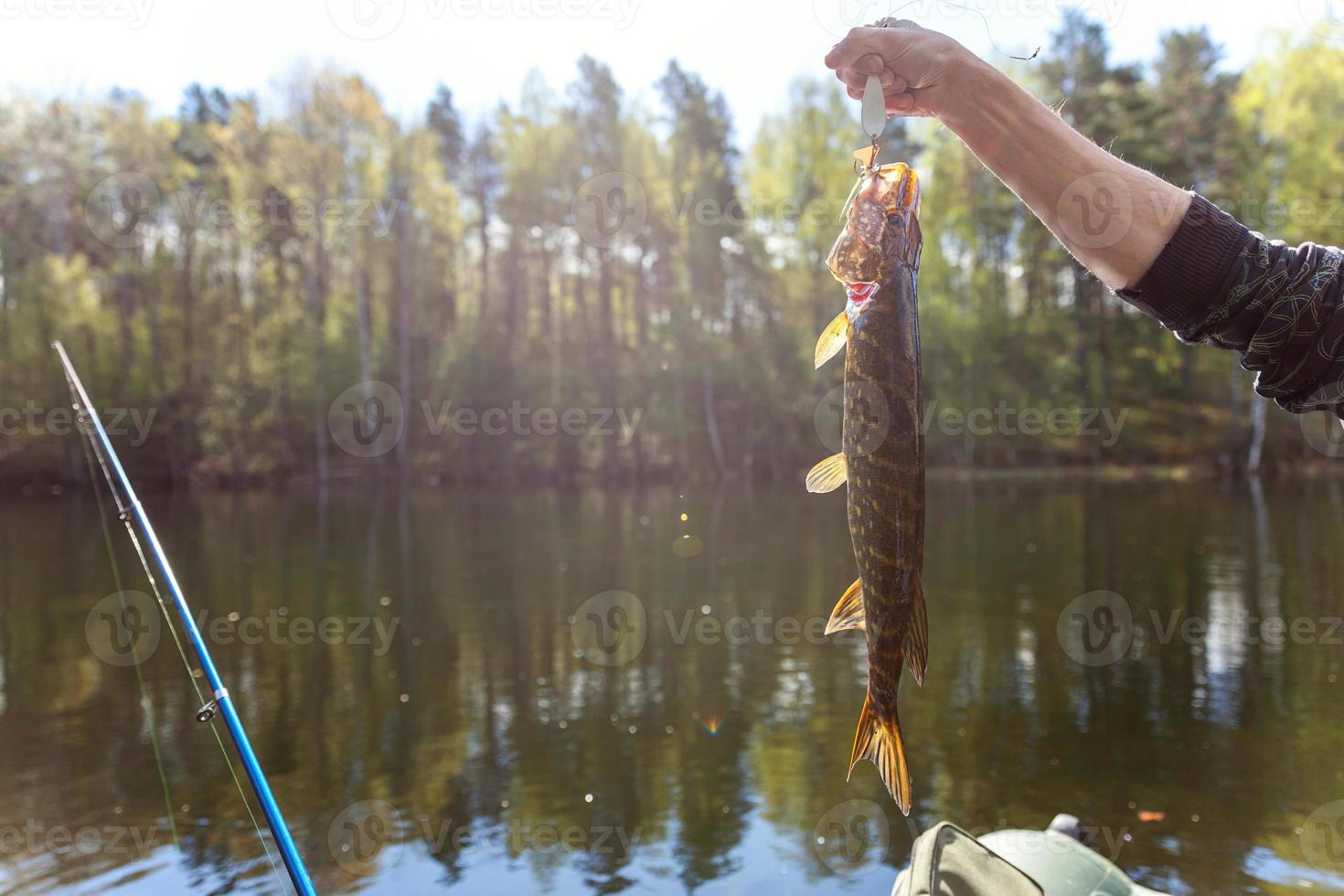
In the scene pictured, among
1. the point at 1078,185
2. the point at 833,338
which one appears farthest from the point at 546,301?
the point at 1078,185

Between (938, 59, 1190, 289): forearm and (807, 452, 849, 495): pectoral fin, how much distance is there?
0.73 meters

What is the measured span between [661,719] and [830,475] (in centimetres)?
757

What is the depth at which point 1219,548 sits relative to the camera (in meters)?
18.2

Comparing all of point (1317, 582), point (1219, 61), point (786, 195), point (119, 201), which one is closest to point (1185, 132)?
point (1219, 61)

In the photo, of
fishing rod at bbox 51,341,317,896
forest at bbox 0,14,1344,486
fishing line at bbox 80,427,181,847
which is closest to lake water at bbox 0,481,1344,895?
fishing line at bbox 80,427,181,847

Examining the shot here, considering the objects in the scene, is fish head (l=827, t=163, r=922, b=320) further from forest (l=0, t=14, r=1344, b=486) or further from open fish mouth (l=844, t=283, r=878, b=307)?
forest (l=0, t=14, r=1344, b=486)

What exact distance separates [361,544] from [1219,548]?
17381mm

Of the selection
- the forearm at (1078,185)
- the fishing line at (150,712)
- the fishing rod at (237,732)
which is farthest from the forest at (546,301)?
the forearm at (1078,185)

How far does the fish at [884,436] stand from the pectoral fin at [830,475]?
0.05ft

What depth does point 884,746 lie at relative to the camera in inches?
88.7

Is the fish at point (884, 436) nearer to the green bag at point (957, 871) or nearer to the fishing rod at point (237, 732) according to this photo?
the green bag at point (957, 871)

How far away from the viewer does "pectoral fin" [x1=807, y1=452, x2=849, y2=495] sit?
234 centimetres

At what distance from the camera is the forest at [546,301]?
38.8 m

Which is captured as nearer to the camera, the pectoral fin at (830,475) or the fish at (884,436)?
the fish at (884,436)
